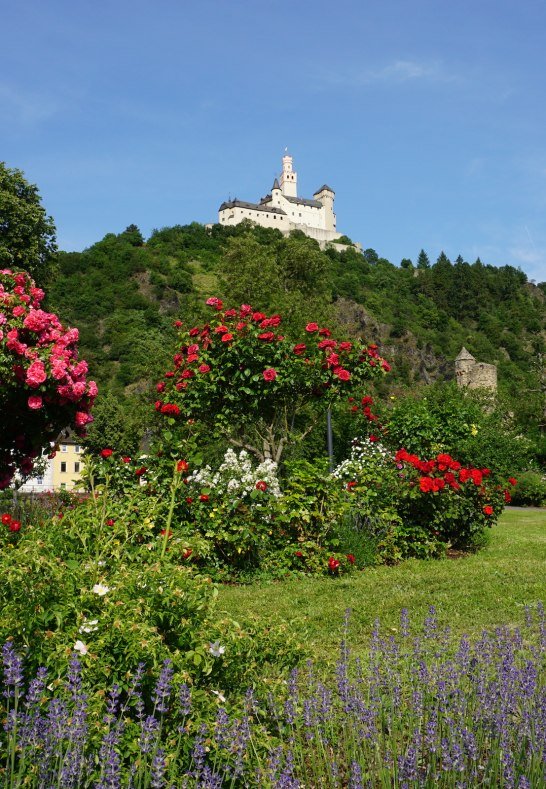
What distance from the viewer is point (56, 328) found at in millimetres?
6996

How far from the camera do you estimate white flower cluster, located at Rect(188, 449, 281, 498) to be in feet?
25.6

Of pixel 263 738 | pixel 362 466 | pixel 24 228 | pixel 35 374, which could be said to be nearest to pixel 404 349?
pixel 24 228

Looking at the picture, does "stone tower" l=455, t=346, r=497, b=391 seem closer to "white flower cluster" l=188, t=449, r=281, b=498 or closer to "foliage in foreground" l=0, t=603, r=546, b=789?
"white flower cluster" l=188, t=449, r=281, b=498

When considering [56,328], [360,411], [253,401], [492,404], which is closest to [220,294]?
[492,404]

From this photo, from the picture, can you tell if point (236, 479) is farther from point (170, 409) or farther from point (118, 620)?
point (118, 620)

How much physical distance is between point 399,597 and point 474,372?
3107cm

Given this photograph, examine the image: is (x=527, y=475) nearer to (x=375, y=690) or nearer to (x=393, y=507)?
(x=393, y=507)

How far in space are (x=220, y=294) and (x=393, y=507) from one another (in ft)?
62.0

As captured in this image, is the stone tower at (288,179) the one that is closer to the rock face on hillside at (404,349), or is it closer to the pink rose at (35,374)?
the rock face on hillside at (404,349)

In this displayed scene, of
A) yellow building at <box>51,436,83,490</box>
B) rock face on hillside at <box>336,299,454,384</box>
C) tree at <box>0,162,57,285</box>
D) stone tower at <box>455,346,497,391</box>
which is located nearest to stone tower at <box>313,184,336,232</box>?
rock face on hillside at <box>336,299,454,384</box>

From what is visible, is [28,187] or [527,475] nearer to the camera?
[527,475]

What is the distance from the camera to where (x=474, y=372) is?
117ft

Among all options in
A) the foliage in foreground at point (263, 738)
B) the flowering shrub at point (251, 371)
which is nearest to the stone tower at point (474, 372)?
the flowering shrub at point (251, 371)

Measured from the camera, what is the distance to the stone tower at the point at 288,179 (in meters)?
116
